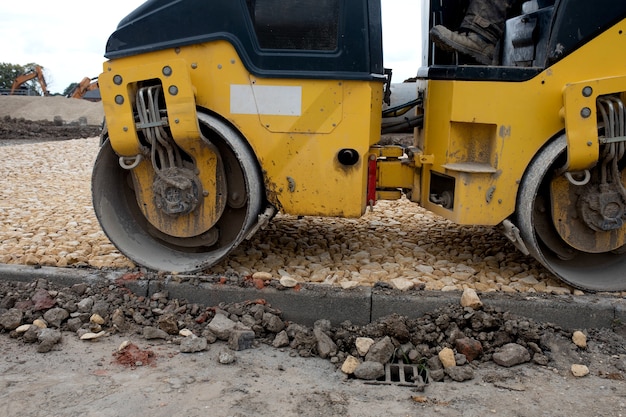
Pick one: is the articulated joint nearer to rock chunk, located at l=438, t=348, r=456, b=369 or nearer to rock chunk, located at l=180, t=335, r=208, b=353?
rock chunk, located at l=438, t=348, r=456, b=369

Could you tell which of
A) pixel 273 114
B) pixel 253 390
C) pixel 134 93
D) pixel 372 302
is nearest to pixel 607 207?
pixel 372 302

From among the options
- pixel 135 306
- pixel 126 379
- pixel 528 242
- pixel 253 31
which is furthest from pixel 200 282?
pixel 528 242

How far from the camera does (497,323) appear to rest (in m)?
3.78

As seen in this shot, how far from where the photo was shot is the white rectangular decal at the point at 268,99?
4203 mm

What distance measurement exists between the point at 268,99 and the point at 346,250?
52.0 inches

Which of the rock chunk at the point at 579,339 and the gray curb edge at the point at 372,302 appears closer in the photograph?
the rock chunk at the point at 579,339

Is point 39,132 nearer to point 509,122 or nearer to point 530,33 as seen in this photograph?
point 530,33

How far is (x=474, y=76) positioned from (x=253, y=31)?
1.39 metres

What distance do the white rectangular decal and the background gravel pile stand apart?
1053 millimetres

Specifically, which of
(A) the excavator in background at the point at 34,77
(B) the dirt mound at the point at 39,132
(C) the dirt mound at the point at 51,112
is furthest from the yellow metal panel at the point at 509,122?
Answer: (A) the excavator in background at the point at 34,77

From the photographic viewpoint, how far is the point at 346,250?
16.1ft

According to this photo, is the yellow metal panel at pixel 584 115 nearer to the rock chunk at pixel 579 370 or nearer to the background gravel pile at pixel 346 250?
the background gravel pile at pixel 346 250

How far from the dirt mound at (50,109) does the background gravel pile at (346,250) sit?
21635mm

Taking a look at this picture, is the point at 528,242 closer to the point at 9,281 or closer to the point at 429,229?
the point at 429,229
